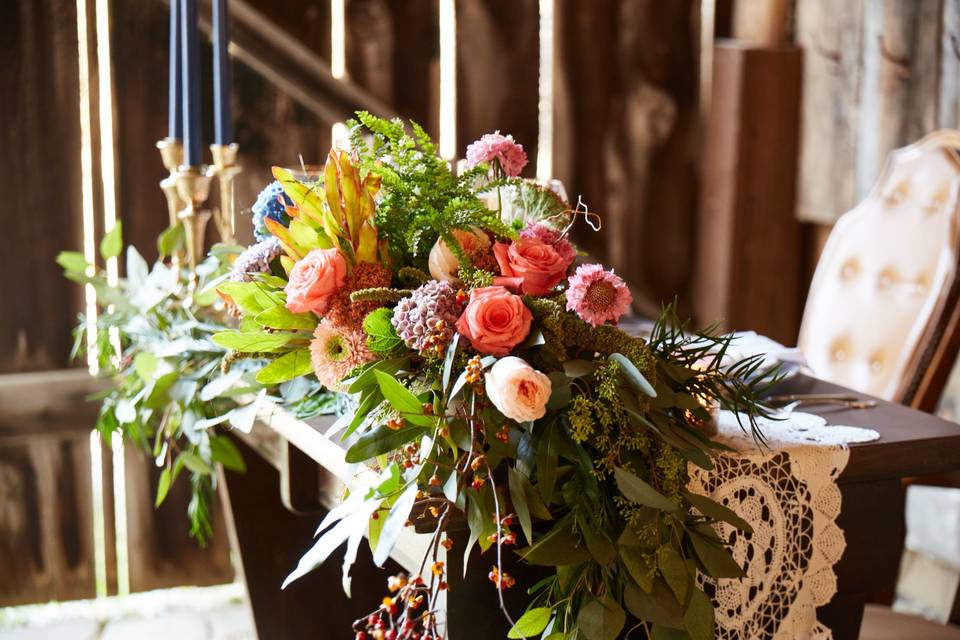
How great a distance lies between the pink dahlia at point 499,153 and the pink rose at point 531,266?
145 millimetres

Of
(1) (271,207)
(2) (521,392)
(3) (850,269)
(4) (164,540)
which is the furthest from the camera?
(4) (164,540)

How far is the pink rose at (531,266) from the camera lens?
1.10 metres

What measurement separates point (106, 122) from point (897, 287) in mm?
1620

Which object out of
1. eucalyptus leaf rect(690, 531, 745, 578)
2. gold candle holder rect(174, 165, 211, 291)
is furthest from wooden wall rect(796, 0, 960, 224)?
eucalyptus leaf rect(690, 531, 745, 578)

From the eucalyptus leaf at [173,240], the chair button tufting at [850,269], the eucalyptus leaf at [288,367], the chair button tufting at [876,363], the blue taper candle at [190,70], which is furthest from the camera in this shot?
the chair button tufting at [850,269]

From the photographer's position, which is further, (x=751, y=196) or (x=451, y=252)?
(x=751, y=196)

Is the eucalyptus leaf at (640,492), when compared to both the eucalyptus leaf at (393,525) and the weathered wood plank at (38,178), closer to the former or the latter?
the eucalyptus leaf at (393,525)

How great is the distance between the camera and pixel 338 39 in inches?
99.7

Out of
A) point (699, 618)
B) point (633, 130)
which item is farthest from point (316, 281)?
point (633, 130)

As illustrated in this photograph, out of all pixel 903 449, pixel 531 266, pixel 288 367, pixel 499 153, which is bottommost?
pixel 903 449

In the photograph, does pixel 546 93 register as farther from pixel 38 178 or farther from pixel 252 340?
pixel 252 340

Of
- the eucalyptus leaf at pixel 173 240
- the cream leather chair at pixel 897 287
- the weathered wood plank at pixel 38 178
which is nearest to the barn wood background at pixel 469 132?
the weathered wood plank at pixel 38 178

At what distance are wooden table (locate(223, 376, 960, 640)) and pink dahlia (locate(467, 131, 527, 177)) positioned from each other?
0.34 metres

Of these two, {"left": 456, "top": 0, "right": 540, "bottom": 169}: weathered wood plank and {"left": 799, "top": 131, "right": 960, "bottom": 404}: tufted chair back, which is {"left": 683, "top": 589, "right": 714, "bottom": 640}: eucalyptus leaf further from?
{"left": 456, "top": 0, "right": 540, "bottom": 169}: weathered wood plank
